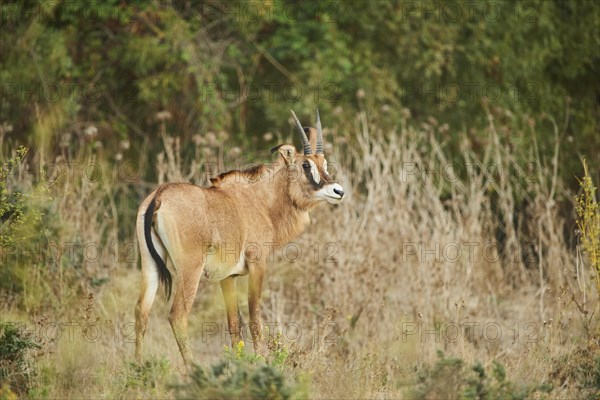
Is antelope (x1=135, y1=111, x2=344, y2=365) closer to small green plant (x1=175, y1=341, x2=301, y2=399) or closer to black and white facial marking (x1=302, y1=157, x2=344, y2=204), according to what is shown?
black and white facial marking (x1=302, y1=157, x2=344, y2=204)

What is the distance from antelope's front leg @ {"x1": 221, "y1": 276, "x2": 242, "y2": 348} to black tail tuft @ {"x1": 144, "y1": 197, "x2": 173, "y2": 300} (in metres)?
0.76

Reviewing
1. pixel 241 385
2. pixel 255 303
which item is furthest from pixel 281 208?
pixel 241 385

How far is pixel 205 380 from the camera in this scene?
5773 mm

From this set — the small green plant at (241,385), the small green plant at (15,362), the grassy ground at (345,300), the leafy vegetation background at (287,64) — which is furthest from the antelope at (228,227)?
the leafy vegetation background at (287,64)

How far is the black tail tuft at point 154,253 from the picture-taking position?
7.16m

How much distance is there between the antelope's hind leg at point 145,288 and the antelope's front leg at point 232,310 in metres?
0.91

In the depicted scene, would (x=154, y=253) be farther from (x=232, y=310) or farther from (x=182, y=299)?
(x=232, y=310)

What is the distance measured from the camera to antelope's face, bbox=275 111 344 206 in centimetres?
815

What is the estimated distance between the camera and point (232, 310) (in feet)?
26.2

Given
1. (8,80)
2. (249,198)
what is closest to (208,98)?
(8,80)

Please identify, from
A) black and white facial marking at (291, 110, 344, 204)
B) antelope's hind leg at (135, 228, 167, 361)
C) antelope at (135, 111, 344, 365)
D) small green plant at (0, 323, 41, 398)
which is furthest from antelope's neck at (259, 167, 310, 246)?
small green plant at (0, 323, 41, 398)

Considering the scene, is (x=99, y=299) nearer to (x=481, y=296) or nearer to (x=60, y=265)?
(x=60, y=265)

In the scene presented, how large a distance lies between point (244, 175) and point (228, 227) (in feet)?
2.37

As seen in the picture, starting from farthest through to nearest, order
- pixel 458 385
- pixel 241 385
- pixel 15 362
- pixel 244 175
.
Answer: pixel 244 175, pixel 15 362, pixel 458 385, pixel 241 385
